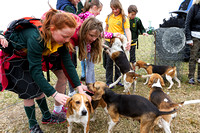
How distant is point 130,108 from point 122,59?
5.37 feet

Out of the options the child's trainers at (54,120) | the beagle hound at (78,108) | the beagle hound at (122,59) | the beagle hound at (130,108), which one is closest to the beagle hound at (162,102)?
the beagle hound at (130,108)

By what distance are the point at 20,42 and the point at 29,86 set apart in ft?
1.88

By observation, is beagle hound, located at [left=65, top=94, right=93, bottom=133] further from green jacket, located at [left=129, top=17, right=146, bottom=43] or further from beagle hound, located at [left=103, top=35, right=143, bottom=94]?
green jacket, located at [left=129, top=17, right=146, bottom=43]

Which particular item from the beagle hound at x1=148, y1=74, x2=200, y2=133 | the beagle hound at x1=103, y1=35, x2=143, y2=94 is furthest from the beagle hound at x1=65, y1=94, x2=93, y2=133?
the beagle hound at x1=103, y1=35, x2=143, y2=94

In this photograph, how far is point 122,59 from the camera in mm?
3457

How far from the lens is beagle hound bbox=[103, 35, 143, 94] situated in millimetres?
3279

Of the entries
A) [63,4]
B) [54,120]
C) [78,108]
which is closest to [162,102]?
[78,108]

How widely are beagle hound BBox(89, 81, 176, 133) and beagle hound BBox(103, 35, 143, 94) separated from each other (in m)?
0.97

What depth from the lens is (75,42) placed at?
2312 mm

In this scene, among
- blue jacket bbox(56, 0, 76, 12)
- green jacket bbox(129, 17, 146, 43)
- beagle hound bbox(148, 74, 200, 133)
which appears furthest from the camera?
green jacket bbox(129, 17, 146, 43)

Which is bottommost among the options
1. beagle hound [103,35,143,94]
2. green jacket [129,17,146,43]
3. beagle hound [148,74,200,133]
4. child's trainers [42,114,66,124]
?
child's trainers [42,114,66,124]

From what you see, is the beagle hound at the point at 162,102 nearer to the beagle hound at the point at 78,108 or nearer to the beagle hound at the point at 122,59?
the beagle hound at the point at 122,59

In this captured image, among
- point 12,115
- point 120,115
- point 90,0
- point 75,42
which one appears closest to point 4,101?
point 12,115

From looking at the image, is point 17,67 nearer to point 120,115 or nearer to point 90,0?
point 120,115
